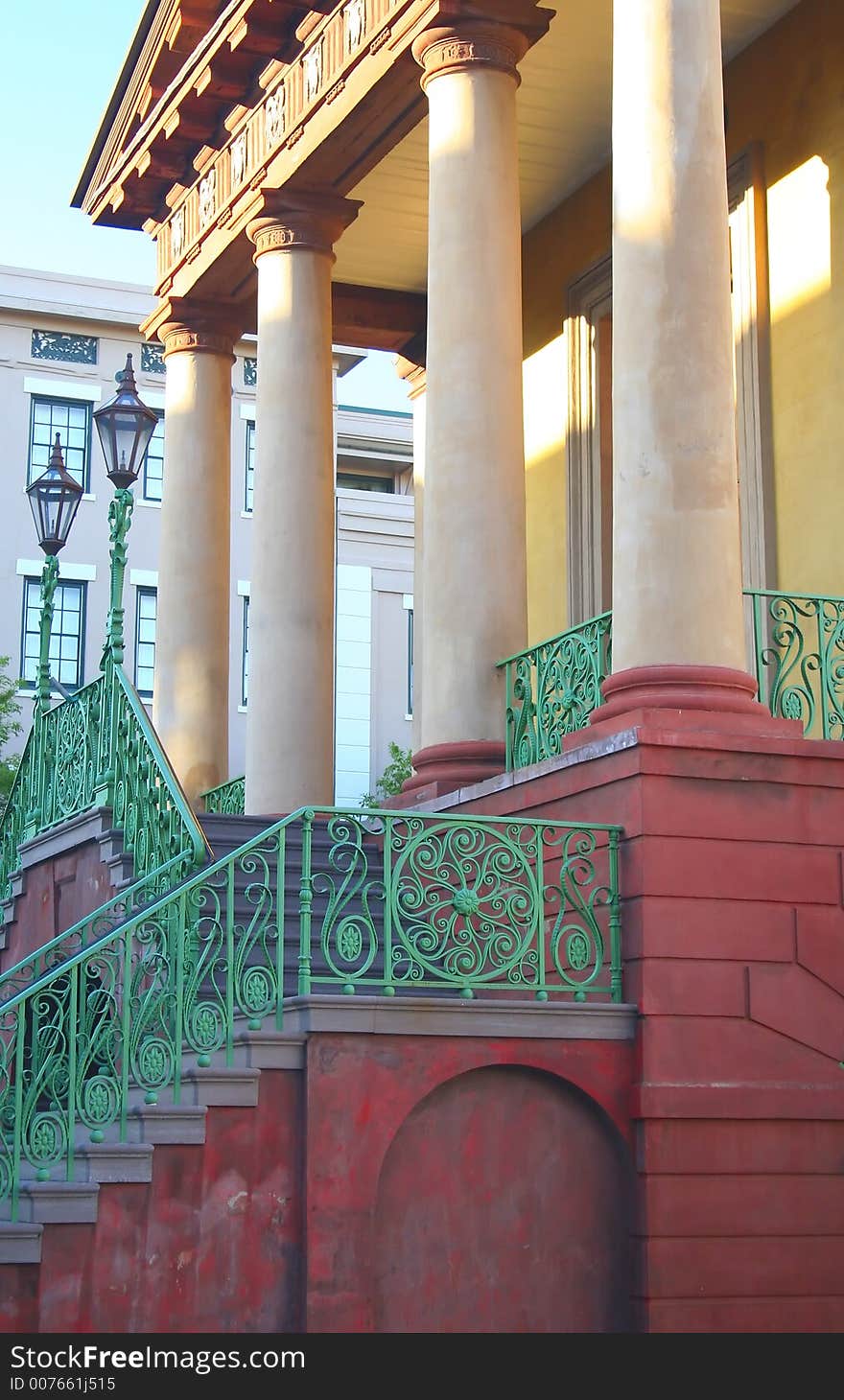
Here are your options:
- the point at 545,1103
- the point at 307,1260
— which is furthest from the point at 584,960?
the point at 307,1260

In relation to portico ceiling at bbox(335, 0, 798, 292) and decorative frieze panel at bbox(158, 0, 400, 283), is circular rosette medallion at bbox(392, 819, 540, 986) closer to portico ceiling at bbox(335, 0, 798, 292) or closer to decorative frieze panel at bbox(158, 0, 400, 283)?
decorative frieze panel at bbox(158, 0, 400, 283)

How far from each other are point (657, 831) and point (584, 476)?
966cm

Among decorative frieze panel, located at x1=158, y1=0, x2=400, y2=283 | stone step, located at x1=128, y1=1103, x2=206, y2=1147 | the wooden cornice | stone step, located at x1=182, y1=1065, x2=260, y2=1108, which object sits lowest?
stone step, located at x1=128, y1=1103, x2=206, y2=1147

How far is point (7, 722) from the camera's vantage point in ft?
132

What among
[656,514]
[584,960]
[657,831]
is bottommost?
[584,960]

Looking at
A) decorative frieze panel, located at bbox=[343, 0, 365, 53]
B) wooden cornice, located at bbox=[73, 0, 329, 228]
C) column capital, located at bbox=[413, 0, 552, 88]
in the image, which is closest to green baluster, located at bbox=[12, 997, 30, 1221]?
column capital, located at bbox=[413, 0, 552, 88]

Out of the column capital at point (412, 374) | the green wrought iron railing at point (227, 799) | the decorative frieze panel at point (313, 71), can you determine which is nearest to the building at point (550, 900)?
the decorative frieze panel at point (313, 71)

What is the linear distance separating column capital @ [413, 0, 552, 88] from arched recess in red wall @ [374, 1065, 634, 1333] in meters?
8.09

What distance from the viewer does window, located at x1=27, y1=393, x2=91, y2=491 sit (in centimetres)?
4247

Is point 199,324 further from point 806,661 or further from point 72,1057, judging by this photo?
point 72,1057

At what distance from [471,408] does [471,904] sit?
4.91 meters

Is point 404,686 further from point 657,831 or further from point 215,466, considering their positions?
point 657,831

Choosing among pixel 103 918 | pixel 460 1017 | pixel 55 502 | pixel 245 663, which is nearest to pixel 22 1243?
pixel 460 1017

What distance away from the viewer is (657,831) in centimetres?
1176
